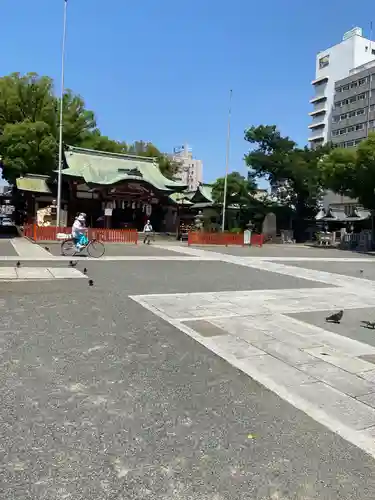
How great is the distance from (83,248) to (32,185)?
1918 cm

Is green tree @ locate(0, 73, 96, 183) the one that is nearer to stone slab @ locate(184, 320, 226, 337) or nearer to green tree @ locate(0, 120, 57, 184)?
green tree @ locate(0, 120, 57, 184)

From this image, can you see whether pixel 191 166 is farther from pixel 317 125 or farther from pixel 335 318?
pixel 335 318

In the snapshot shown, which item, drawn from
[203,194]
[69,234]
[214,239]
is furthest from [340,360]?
[203,194]

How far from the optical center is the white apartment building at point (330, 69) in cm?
7912

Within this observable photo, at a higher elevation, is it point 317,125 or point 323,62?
point 323,62

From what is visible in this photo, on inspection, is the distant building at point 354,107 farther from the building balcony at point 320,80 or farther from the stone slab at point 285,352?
the stone slab at point 285,352

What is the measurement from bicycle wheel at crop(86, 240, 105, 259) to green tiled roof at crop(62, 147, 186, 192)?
50.0ft

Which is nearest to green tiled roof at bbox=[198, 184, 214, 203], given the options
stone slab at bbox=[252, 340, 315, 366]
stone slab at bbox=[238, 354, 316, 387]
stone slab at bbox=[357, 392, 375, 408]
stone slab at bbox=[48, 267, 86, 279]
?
stone slab at bbox=[48, 267, 86, 279]

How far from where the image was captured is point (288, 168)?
39.2 meters

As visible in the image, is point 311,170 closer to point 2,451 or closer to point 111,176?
point 111,176

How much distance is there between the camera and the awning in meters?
33.4

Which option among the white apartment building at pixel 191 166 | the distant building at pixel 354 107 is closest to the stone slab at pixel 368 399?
the distant building at pixel 354 107

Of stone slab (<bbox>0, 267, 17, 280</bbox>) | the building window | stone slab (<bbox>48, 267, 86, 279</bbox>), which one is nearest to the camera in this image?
stone slab (<bbox>0, 267, 17, 280</bbox>)

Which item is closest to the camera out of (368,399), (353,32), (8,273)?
(368,399)
